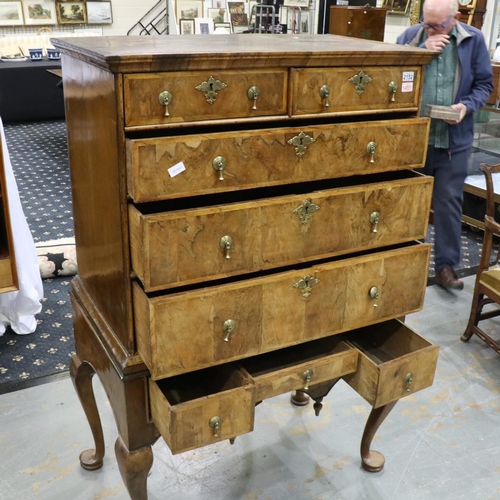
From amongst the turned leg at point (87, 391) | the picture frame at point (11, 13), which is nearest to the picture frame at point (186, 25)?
the picture frame at point (11, 13)

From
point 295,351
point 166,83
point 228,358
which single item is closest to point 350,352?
point 295,351

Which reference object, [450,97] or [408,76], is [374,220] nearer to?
[408,76]

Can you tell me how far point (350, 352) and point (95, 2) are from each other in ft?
30.6

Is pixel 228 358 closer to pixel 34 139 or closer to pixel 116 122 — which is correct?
pixel 116 122

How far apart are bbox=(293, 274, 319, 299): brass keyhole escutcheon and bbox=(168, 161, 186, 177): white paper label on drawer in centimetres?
44

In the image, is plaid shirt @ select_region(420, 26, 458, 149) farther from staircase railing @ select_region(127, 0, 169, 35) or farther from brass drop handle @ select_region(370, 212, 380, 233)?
staircase railing @ select_region(127, 0, 169, 35)

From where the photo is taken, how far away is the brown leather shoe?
353 cm

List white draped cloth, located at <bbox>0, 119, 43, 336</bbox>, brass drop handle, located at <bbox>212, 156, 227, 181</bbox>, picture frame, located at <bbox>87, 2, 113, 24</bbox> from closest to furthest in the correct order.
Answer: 1. brass drop handle, located at <bbox>212, 156, 227, 181</bbox>
2. white draped cloth, located at <bbox>0, 119, 43, 336</bbox>
3. picture frame, located at <bbox>87, 2, 113, 24</bbox>

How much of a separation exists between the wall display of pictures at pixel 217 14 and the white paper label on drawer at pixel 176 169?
9752 millimetres

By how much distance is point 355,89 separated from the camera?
1551 millimetres

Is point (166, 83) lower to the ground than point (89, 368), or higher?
higher

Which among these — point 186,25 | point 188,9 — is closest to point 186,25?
point 186,25

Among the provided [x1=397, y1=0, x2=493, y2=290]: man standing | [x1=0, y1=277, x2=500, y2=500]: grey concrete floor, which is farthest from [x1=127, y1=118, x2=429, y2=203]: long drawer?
[x1=397, y1=0, x2=493, y2=290]: man standing

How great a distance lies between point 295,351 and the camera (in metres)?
1.85
